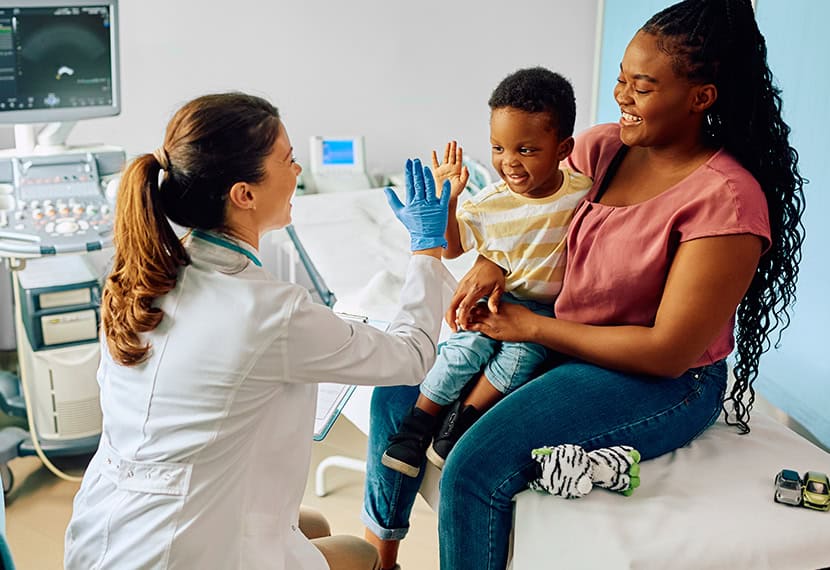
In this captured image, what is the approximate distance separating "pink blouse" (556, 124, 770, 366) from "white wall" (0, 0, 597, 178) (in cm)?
218

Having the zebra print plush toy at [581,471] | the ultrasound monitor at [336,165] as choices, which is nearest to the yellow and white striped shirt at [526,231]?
the zebra print plush toy at [581,471]

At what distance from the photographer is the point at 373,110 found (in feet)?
12.7

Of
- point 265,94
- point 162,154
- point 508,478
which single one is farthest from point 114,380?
point 265,94

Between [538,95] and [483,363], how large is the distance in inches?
19.7

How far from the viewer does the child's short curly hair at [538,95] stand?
5.50 feet

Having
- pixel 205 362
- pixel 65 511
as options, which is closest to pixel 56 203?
pixel 65 511

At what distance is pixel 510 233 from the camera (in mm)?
1777

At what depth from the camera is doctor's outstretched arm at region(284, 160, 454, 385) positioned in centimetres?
135

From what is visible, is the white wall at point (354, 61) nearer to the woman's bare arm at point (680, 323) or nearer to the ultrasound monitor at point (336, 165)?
the ultrasound monitor at point (336, 165)

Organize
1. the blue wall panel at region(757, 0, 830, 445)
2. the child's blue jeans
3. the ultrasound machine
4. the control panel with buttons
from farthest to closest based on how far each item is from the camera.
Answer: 1. the ultrasound machine
2. the control panel with buttons
3. the blue wall panel at region(757, 0, 830, 445)
4. the child's blue jeans

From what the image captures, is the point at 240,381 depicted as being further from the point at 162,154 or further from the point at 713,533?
the point at 713,533

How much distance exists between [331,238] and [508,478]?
1724 millimetres

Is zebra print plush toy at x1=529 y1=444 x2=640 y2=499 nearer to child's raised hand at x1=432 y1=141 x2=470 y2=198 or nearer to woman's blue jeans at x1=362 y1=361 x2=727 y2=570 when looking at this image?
woman's blue jeans at x1=362 y1=361 x2=727 y2=570

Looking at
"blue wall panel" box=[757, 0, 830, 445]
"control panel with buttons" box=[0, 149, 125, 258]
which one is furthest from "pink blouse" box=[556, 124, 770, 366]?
"control panel with buttons" box=[0, 149, 125, 258]
